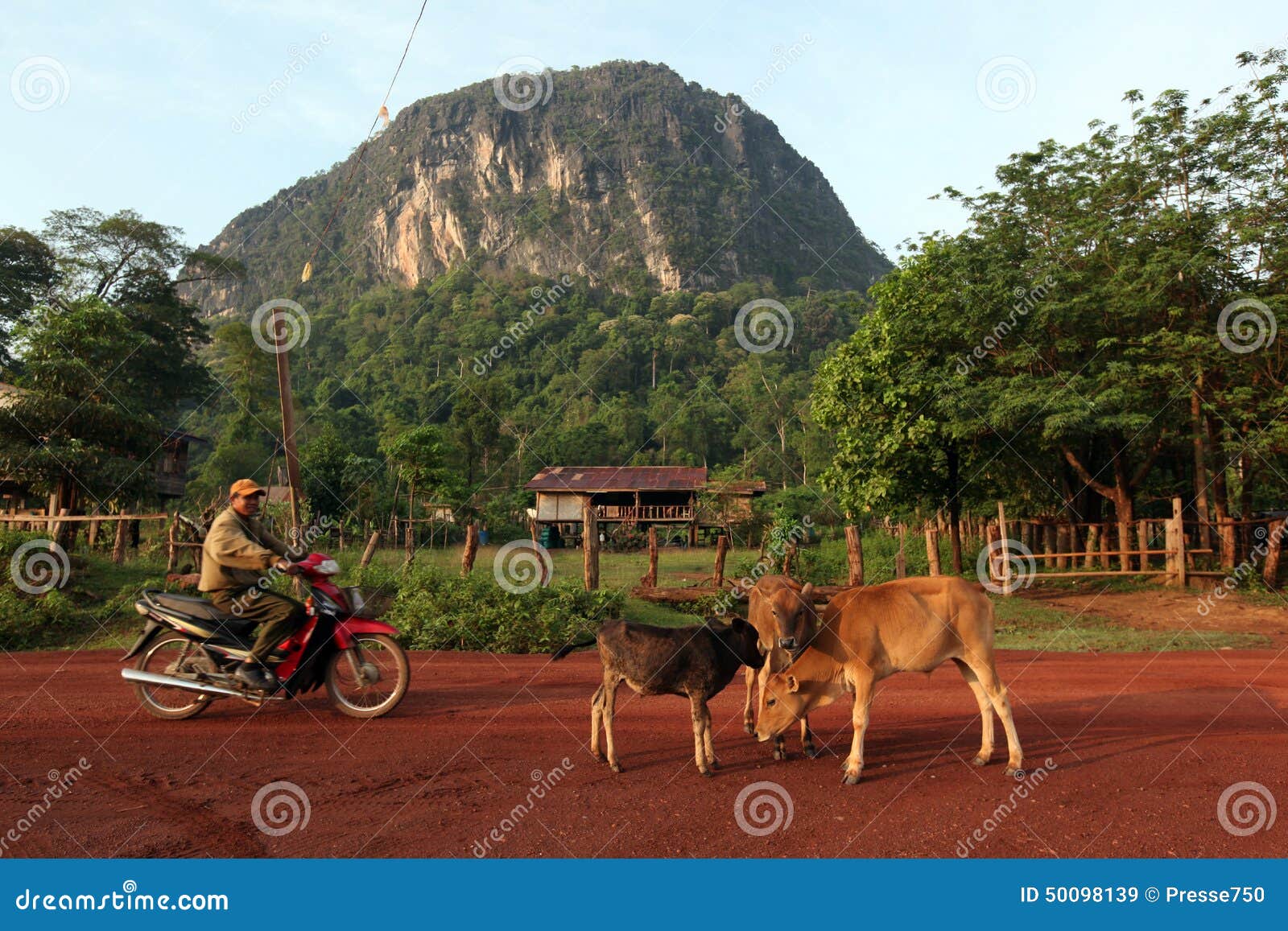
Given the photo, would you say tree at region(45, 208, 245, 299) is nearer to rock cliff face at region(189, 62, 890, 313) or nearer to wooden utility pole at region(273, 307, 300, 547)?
wooden utility pole at region(273, 307, 300, 547)

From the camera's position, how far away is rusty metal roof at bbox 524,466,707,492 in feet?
138

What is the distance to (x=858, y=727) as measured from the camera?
593 cm

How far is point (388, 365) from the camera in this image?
84938mm

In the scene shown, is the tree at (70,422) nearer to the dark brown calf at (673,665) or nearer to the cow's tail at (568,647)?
the cow's tail at (568,647)

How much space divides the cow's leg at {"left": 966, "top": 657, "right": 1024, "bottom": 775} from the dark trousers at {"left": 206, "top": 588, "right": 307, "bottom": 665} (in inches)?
215

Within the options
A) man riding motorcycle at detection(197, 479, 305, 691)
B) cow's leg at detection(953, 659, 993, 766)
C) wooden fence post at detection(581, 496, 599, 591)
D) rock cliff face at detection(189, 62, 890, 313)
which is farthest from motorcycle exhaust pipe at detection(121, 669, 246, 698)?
rock cliff face at detection(189, 62, 890, 313)

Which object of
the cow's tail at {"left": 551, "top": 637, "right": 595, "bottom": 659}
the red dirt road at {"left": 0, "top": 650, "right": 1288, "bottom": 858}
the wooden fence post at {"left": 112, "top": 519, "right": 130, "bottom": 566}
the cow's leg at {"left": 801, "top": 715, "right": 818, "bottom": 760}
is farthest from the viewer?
the wooden fence post at {"left": 112, "top": 519, "right": 130, "bottom": 566}

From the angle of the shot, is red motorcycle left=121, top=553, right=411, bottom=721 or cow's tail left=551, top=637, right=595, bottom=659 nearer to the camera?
cow's tail left=551, top=637, right=595, bottom=659

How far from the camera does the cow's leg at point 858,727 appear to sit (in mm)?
5773

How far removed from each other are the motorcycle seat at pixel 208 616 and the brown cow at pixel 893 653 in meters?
4.43

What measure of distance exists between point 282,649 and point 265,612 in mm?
344

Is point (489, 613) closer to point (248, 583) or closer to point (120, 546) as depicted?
point (248, 583)

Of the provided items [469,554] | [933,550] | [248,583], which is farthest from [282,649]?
[933,550]

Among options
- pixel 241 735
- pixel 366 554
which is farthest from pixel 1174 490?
pixel 241 735
